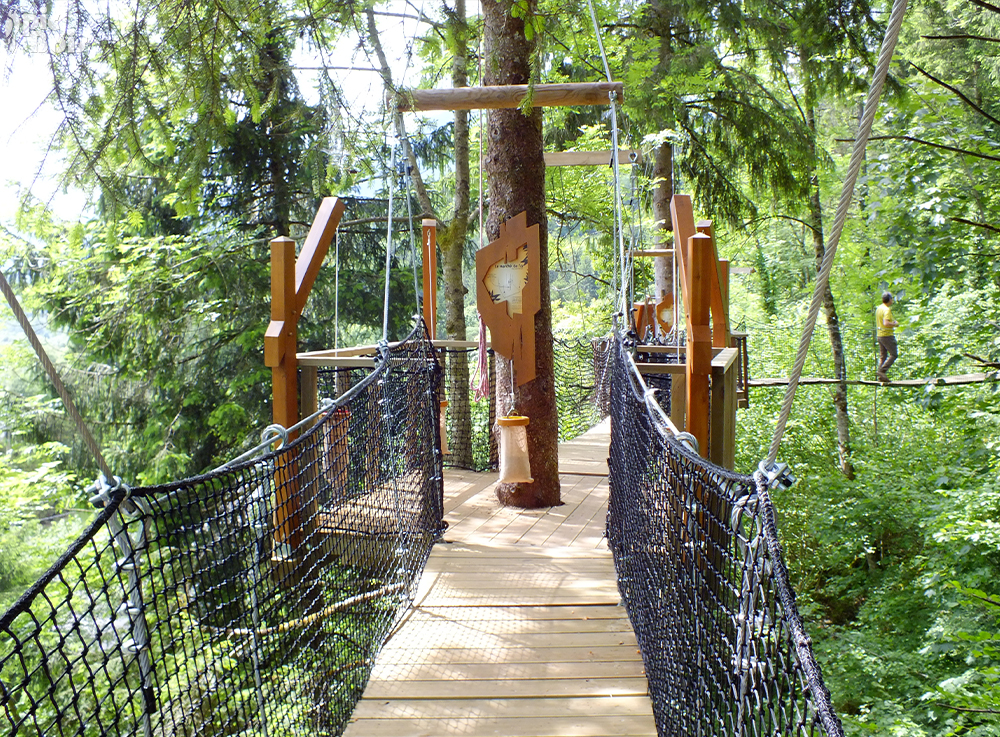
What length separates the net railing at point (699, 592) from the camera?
1.27m

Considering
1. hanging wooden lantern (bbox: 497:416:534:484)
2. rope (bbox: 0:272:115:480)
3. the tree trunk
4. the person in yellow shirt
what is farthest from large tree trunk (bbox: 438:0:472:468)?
rope (bbox: 0:272:115:480)

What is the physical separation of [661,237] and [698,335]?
6303 millimetres

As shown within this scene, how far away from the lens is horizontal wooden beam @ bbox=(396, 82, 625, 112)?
3883 millimetres

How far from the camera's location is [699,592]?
2059 millimetres

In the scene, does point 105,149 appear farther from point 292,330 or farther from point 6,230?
point 6,230

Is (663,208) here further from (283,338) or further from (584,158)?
(283,338)

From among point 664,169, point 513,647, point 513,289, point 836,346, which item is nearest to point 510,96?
point 513,289

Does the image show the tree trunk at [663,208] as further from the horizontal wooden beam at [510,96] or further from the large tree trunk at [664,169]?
the horizontal wooden beam at [510,96]

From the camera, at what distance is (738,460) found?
1093 cm

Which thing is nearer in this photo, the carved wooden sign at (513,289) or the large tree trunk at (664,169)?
the carved wooden sign at (513,289)

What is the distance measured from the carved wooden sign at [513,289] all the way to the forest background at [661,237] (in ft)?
2.23

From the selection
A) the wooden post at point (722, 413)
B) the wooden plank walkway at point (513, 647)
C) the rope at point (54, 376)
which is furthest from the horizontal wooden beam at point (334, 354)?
the rope at point (54, 376)

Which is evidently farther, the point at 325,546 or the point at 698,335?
the point at 325,546

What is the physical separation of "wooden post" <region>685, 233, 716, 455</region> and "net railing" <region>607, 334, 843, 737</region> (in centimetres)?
23
